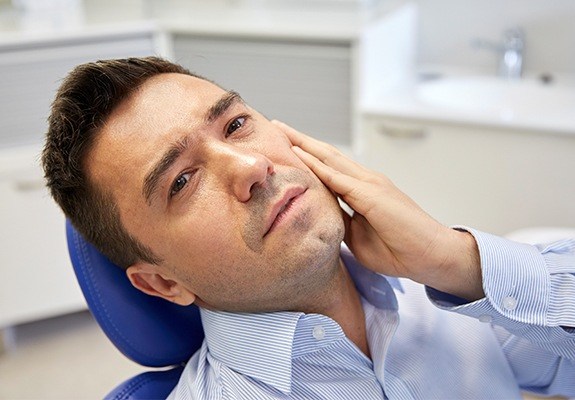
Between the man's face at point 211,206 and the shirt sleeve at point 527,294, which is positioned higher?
the man's face at point 211,206

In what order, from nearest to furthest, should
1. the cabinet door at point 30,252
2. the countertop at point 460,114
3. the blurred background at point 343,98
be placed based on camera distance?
the countertop at point 460,114, the blurred background at point 343,98, the cabinet door at point 30,252

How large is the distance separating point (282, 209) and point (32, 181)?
173 centimetres

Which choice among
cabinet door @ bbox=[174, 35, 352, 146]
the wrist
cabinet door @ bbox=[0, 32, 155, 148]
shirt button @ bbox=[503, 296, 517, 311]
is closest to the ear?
the wrist

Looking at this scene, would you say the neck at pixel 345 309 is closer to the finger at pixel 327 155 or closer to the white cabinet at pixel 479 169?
the finger at pixel 327 155

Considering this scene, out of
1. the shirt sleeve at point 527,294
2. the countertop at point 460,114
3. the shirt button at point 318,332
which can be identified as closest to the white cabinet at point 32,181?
the countertop at point 460,114

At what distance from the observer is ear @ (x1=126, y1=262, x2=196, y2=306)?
1202 mm

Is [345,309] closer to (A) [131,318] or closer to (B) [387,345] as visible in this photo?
(B) [387,345]

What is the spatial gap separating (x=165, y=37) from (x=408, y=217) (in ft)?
5.64

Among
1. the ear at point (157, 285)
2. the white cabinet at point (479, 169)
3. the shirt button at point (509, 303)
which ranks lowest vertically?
the white cabinet at point (479, 169)

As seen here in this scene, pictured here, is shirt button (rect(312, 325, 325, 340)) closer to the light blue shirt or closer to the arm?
the light blue shirt

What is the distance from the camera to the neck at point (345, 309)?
1.24 meters

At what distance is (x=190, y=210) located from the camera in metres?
1.13

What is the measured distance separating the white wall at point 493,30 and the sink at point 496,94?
0.12 metres

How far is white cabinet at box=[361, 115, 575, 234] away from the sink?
19 cm
